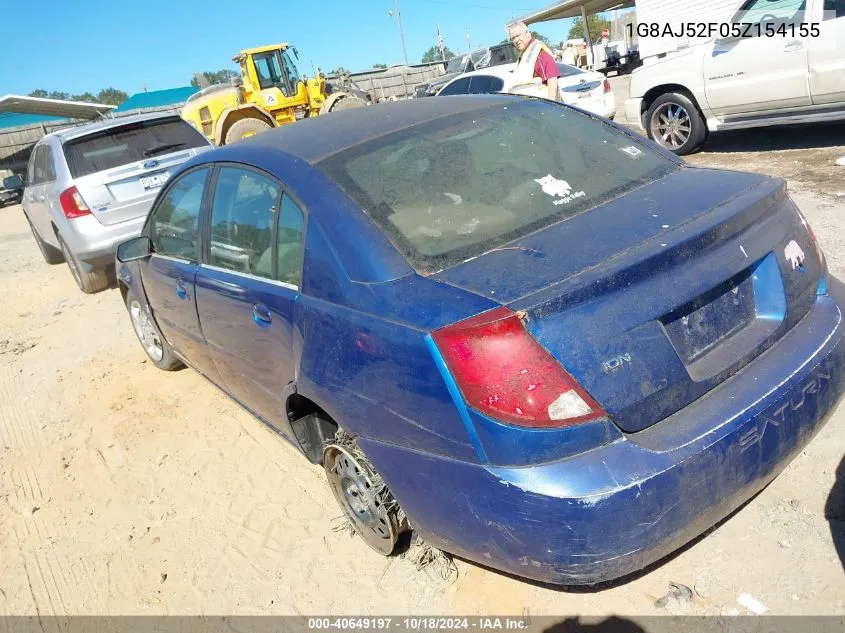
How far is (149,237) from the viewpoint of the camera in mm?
4109

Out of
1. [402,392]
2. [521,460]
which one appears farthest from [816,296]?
[402,392]

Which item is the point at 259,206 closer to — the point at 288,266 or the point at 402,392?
the point at 288,266

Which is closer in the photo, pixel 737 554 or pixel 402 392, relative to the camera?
pixel 402 392

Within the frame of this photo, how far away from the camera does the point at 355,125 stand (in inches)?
114

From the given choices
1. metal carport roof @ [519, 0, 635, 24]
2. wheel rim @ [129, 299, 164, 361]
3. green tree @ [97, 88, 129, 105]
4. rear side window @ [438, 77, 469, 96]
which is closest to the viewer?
wheel rim @ [129, 299, 164, 361]

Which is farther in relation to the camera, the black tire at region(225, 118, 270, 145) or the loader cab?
the loader cab

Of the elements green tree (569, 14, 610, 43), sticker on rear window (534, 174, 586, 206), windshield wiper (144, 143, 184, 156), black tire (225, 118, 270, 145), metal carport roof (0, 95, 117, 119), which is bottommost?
green tree (569, 14, 610, 43)

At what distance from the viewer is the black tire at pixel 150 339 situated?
4.72 metres

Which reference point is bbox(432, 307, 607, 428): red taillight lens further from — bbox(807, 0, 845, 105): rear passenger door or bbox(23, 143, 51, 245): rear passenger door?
bbox(23, 143, 51, 245): rear passenger door

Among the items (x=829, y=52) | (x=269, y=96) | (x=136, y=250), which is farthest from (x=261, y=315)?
(x=269, y=96)

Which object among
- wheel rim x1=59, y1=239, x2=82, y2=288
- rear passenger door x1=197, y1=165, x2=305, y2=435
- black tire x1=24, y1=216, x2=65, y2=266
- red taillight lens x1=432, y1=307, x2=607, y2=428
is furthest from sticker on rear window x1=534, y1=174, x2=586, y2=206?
black tire x1=24, y1=216, x2=65, y2=266

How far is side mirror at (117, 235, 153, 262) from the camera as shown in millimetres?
4023

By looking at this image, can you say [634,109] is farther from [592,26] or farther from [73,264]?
[592,26]

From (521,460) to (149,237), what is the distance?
314 cm
